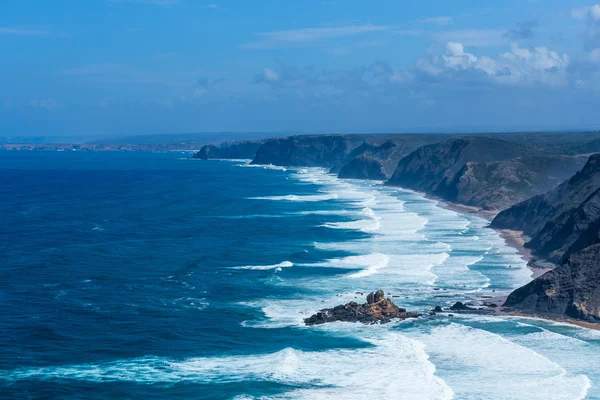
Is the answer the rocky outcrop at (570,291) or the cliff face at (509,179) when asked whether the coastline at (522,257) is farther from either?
the cliff face at (509,179)

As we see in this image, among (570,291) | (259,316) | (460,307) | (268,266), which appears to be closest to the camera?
(570,291)

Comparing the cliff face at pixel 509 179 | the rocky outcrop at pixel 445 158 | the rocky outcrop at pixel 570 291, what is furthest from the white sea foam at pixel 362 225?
the rocky outcrop at pixel 445 158

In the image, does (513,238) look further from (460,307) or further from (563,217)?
(460,307)

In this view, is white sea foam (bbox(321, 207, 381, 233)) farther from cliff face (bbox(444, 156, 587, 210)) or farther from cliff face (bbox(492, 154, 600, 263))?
cliff face (bbox(444, 156, 587, 210))

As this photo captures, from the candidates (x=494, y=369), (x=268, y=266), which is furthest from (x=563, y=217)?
(x=494, y=369)

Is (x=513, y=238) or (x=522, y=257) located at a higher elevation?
(x=513, y=238)

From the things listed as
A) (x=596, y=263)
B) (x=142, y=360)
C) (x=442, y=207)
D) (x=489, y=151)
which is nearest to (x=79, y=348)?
(x=142, y=360)

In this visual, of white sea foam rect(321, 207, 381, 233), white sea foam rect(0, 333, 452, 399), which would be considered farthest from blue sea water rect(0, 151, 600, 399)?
white sea foam rect(321, 207, 381, 233)
